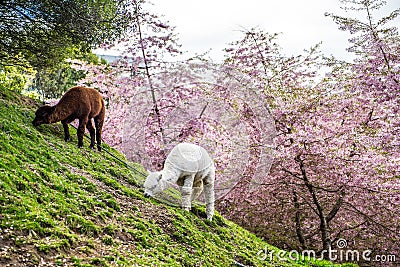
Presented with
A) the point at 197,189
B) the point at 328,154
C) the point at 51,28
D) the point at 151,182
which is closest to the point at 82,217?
the point at 151,182

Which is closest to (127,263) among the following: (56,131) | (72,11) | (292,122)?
(56,131)

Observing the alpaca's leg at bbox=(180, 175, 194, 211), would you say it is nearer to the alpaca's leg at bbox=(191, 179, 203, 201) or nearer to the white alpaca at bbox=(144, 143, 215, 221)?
the white alpaca at bbox=(144, 143, 215, 221)

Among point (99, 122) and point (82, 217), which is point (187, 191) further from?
point (99, 122)

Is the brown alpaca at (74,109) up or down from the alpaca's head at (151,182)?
up

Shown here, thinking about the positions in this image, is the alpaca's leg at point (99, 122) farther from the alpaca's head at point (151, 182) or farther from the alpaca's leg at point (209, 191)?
the alpaca's leg at point (209, 191)

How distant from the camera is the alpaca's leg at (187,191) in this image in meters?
8.30

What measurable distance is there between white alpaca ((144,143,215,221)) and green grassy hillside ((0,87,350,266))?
1.27 feet

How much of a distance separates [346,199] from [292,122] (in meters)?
3.02

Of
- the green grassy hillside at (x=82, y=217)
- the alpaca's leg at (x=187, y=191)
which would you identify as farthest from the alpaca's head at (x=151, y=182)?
the alpaca's leg at (x=187, y=191)

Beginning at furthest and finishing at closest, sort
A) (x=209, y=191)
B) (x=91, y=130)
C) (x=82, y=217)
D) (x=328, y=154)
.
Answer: (x=328, y=154) → (x=91, y=130) → (x=209, y=191) → (x=82, y=217)

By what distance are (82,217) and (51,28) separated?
6.27m

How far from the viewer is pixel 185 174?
8.25 meters

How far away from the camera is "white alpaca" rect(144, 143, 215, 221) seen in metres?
8.05

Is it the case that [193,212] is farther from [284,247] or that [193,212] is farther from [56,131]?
[284,247]
